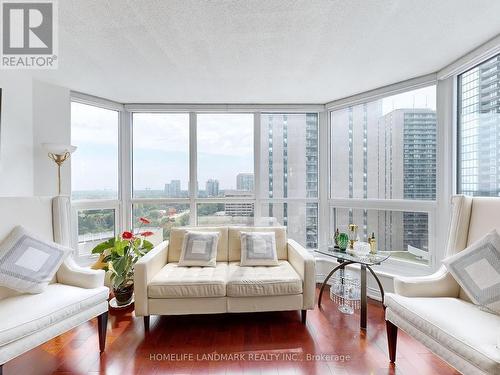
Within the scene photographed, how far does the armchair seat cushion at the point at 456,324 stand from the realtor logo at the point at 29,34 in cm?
298

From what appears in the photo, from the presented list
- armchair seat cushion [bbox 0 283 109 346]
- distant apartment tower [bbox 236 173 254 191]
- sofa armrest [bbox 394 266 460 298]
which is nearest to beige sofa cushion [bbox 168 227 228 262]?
distant apartment tower [bbox 236 173 254 191]

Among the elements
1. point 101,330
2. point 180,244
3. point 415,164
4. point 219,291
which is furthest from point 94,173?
point 415,164

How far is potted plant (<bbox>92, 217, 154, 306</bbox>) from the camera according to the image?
7.89 feet

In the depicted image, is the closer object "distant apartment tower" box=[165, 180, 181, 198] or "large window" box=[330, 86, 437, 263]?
"large window" box=[330, 86, 437, 263]

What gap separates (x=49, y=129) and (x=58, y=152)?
0.45 m

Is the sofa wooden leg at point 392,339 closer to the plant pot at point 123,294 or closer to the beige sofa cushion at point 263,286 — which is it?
the beige sofa cushion at point 263,286

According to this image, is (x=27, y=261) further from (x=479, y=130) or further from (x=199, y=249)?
(x=479, y=130)

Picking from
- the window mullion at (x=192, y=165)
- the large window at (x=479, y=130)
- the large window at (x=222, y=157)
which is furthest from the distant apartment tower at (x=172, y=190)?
the large window at (x=479, y=130)

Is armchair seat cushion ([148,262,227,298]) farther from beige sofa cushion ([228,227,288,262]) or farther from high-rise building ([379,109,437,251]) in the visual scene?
high-rise building ([379,109,437,251])

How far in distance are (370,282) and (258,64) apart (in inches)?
104

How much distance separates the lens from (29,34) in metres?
1.81

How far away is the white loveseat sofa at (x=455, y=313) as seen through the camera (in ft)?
4.01

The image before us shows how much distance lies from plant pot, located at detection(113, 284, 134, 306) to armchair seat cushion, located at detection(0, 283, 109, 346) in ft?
2.17

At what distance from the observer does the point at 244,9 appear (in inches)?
61.4
